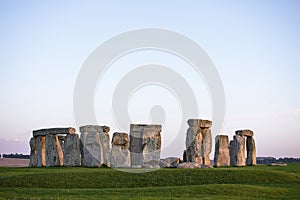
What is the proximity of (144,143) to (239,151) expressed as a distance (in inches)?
316

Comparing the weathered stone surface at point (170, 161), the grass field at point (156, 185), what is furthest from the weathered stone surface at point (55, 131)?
the grass field at point (156, 185)

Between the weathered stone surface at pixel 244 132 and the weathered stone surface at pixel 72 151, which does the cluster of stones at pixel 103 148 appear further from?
the weathered stone surface at pixel 244 132

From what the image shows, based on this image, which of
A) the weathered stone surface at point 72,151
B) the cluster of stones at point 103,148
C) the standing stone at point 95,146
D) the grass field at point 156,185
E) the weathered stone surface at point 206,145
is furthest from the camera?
the weathered stone surface at point 206,145

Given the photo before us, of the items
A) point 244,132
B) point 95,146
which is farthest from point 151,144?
point 244,132

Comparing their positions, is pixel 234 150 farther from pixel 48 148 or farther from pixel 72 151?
pixel 48 148

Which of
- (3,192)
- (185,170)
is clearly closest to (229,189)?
(185,170)

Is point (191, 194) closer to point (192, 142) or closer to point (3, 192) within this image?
point (3, 192)

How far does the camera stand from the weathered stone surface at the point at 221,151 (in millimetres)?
36719

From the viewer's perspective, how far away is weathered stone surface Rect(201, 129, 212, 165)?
36844 millimetres

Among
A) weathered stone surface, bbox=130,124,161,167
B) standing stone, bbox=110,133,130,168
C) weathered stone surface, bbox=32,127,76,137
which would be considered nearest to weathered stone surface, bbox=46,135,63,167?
weathered stone surface, bbox=32,127,76,137

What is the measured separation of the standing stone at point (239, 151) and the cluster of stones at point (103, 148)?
6.63m

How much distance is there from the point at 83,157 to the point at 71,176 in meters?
9.70

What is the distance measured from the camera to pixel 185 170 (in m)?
27.5

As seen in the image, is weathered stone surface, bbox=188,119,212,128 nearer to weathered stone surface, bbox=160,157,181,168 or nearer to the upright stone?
the upright stone
